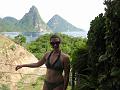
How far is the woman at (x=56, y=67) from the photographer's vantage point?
5.36 m

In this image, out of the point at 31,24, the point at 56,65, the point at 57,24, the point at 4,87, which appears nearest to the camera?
the point at 56,65

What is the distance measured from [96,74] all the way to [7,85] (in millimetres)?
11085

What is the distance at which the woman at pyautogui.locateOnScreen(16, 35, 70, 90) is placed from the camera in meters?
5.36

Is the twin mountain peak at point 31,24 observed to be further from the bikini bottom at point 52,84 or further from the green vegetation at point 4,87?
the bikini bottom at point 52,84

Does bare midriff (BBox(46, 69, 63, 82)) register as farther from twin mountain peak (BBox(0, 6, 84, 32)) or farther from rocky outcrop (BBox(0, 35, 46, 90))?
twin mountain peak (BBox(0, 6, 84, 32))

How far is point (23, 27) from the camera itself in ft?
477

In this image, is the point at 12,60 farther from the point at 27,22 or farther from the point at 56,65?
the point at 27,22

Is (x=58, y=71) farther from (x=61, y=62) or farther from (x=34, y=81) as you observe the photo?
(x=34, y=81)

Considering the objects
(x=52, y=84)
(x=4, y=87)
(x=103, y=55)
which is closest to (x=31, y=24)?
(x=4, y=87)

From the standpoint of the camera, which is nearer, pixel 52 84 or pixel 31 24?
pixel 52 84

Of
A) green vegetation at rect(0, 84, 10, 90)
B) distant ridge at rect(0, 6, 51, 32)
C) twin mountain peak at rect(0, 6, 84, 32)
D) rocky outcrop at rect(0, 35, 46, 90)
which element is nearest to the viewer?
green vegetation at rect(0, 84, 10, 90)

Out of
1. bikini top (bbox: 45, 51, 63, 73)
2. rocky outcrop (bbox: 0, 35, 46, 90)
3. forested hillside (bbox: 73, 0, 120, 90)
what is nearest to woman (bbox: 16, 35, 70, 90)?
bikini top (bbox: 45, 51, 63, 73)

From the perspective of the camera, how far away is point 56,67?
17.8ft

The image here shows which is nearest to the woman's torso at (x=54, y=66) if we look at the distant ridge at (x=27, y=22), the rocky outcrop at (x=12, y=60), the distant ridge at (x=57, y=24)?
the rocky outcrop at (x=12, y=60)
